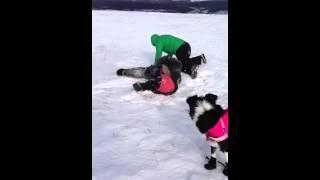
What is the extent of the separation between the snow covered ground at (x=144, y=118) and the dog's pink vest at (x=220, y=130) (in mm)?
391

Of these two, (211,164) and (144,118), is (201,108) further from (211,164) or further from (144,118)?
(144,118)

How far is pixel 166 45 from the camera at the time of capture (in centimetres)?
623

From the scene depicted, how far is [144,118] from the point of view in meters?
4.38

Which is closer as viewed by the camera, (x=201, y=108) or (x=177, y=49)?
(x=201, y=108)

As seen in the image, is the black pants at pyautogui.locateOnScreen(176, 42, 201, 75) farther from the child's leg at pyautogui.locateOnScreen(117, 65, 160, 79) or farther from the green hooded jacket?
the child's leg at pyautogui.locateOnScreen(117, 65, 160, 79)

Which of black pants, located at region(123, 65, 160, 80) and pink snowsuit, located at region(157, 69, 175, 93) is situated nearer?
pink snowsuit, located at region(157, 69, 175, 93)

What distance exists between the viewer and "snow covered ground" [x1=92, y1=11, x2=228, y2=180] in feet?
10.7

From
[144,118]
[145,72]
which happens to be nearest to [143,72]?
[145,72]

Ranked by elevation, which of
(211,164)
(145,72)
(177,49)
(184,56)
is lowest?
(211,164)

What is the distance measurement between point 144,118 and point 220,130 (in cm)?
159

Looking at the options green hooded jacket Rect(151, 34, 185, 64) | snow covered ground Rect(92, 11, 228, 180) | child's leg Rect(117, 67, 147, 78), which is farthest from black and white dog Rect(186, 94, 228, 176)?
green hooded jacket Rect(151, 34, 185, 64)

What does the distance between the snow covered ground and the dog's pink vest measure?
39 cm
